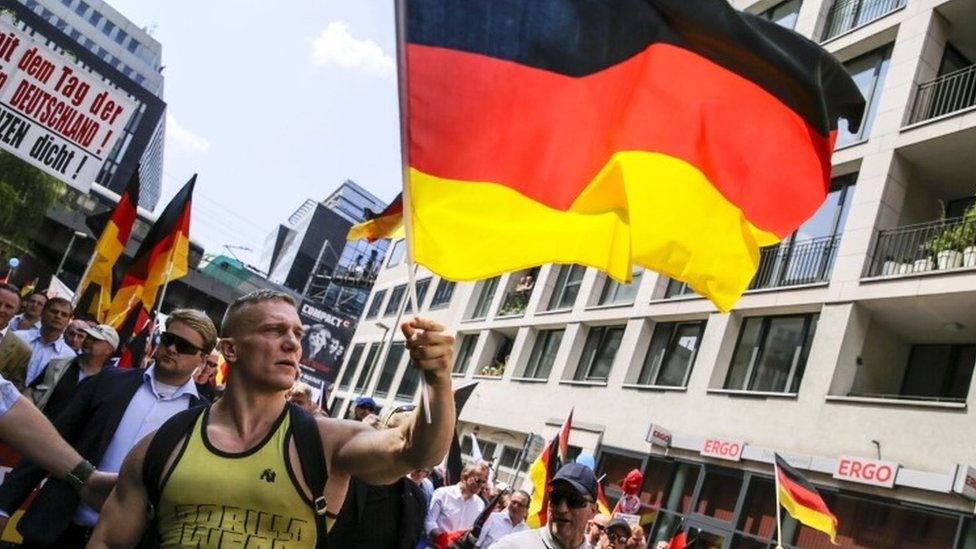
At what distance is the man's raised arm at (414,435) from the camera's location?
2.39 meters

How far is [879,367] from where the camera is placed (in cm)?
1773

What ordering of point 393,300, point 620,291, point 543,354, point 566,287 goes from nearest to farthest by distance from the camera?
1. point 620,291
2. point 543,354
3. point 566,287
4. point 393,300

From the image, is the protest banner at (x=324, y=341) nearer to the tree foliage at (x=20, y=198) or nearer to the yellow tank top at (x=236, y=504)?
the tree foliage at (x=20, y=198)

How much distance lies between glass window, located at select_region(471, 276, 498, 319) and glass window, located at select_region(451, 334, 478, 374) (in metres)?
0.86

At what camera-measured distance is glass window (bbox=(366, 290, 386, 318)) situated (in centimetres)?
5006

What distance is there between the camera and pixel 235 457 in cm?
270

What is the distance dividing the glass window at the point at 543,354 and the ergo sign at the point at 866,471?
41.1 feet

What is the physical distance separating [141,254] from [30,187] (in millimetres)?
28347

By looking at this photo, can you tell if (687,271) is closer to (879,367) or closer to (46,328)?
(46,328)

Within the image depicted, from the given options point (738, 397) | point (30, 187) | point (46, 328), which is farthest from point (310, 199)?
point (46, 328)

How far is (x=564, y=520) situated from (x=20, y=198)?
120 feet

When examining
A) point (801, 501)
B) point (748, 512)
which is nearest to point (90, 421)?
point (801, 501)

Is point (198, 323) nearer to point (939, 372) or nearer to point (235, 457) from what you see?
point (235, 457)

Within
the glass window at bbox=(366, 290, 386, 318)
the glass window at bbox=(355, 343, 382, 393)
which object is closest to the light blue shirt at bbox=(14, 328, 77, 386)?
the glass window at bbox=(355, 343, 382, 393)
